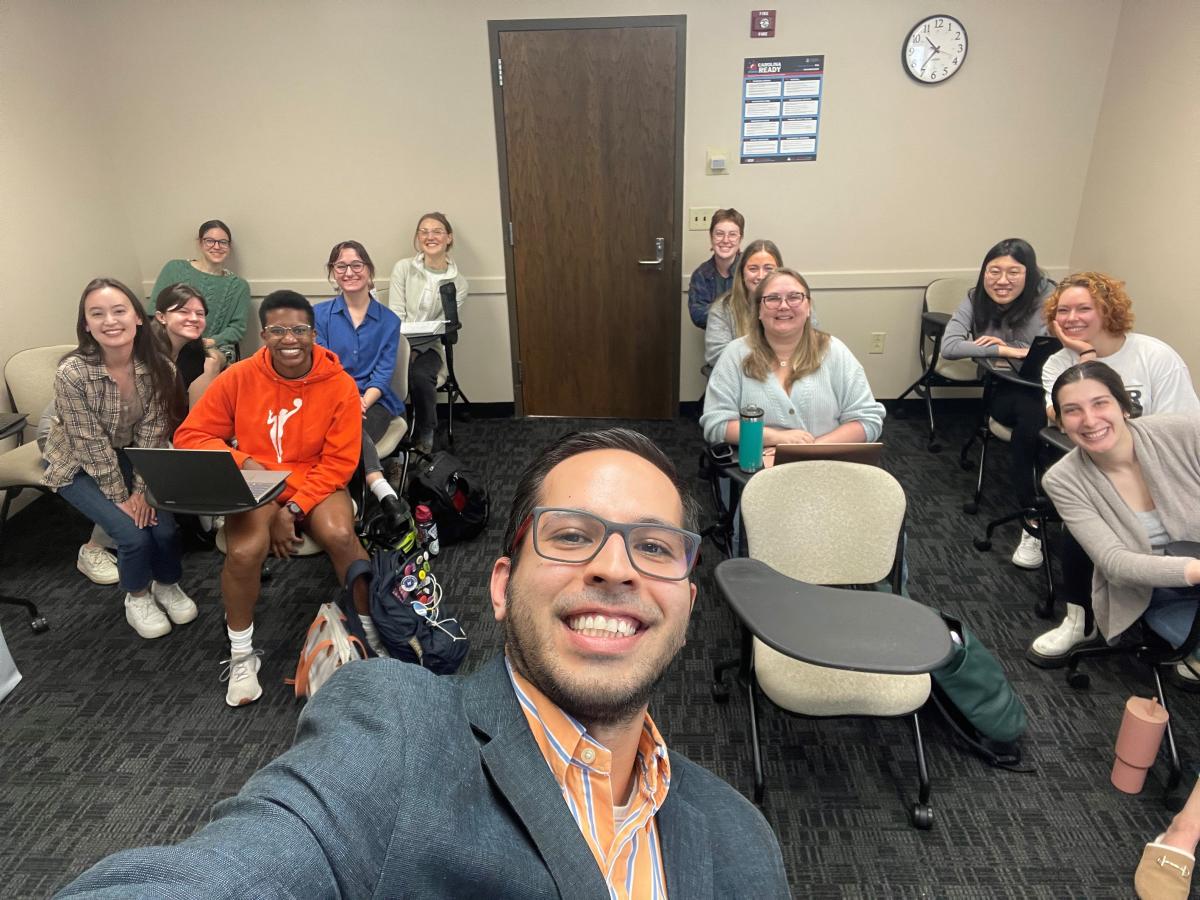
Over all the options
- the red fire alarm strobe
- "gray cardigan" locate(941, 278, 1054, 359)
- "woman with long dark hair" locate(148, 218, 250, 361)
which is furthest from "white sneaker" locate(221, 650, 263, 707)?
the red fire alarm strobe

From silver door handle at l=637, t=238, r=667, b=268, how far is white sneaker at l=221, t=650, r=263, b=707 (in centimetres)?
303

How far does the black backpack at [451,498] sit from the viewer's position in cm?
312

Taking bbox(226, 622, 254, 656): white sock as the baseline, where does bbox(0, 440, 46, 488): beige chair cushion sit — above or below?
above

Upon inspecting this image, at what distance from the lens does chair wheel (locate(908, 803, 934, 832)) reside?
1.85m

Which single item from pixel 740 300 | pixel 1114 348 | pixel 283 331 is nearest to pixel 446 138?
pixel 740 300

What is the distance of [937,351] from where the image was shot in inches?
162

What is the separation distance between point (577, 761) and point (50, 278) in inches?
167

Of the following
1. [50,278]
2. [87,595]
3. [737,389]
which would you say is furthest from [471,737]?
[50,278]

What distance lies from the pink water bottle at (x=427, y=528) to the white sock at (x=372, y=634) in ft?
1.72

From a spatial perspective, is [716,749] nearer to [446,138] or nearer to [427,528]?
[427,528]

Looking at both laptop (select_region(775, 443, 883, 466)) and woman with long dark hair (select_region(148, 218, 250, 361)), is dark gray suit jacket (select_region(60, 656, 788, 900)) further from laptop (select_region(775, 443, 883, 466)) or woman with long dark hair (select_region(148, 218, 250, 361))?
woman with long dark hair (select_region(148, 218, 250, 361))

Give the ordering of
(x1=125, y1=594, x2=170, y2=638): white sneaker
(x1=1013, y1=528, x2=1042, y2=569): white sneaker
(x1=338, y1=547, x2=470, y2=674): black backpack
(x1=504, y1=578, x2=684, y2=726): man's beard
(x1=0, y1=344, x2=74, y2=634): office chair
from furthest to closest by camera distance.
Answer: (x1=0, y1=344, x2=74, y2=634): office chair → (x1=1013, y1=528, x2=1042, y2=569): white sneaker → (x1=125, y1=594, x2=170, y2=638): white sneaker → (x1=338, y1=547, x2=470, y2=674): black backpack → (x1=504, y1=578, x2=684, y2=726): man's beard

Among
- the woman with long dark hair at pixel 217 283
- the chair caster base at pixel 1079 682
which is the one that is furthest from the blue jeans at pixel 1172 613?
the woman with long dark hair at pixel 217 283

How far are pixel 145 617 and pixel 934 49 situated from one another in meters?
4.70
